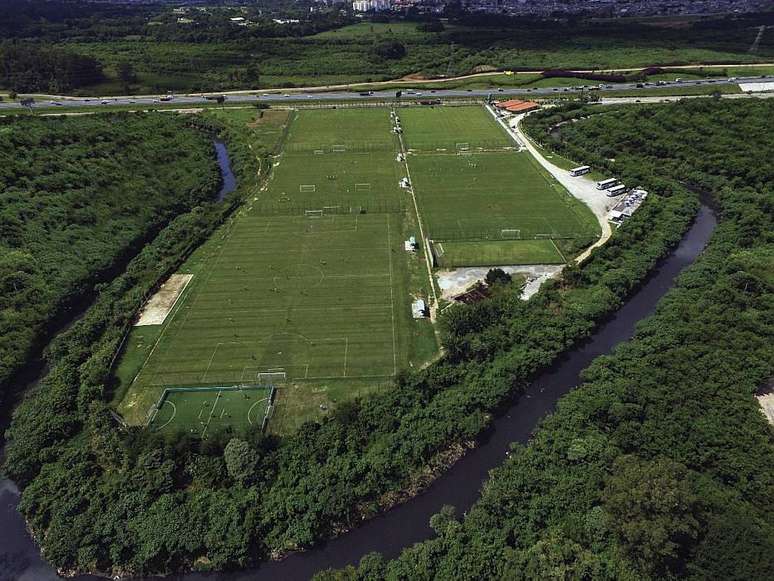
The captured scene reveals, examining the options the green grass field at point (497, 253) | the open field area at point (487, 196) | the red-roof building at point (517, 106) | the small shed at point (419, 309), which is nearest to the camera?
the small shed at point (419, 309)

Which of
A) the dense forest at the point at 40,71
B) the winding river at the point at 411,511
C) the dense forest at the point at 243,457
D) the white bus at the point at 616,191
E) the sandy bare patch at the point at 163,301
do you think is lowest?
the winding river at the point at 411,511

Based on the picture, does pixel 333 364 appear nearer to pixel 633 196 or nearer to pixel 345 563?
pixel 345 563

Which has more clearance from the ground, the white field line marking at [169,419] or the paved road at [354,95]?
the paved road at [354,95]

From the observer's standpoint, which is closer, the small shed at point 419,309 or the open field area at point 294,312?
the open field area at point 294,312

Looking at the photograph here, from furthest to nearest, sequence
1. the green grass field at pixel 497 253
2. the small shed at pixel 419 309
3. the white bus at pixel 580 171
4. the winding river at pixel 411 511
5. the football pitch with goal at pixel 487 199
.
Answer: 1. the white bus at pixel 580 171
2. the football pitch with goal at pixel 487 199
3. the green grass field at pixel 497 253
4. the small shed at pixel 419 309
5. the winding river at pixel 411 511

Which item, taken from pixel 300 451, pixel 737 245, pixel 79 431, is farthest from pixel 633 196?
pixel 79 431

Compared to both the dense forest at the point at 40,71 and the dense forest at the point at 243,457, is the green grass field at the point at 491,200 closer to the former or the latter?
the dense forest at the point at 243,457

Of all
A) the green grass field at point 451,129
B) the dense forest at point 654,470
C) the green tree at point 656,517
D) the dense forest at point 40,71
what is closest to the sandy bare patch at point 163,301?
the dense forest at point 654,470
